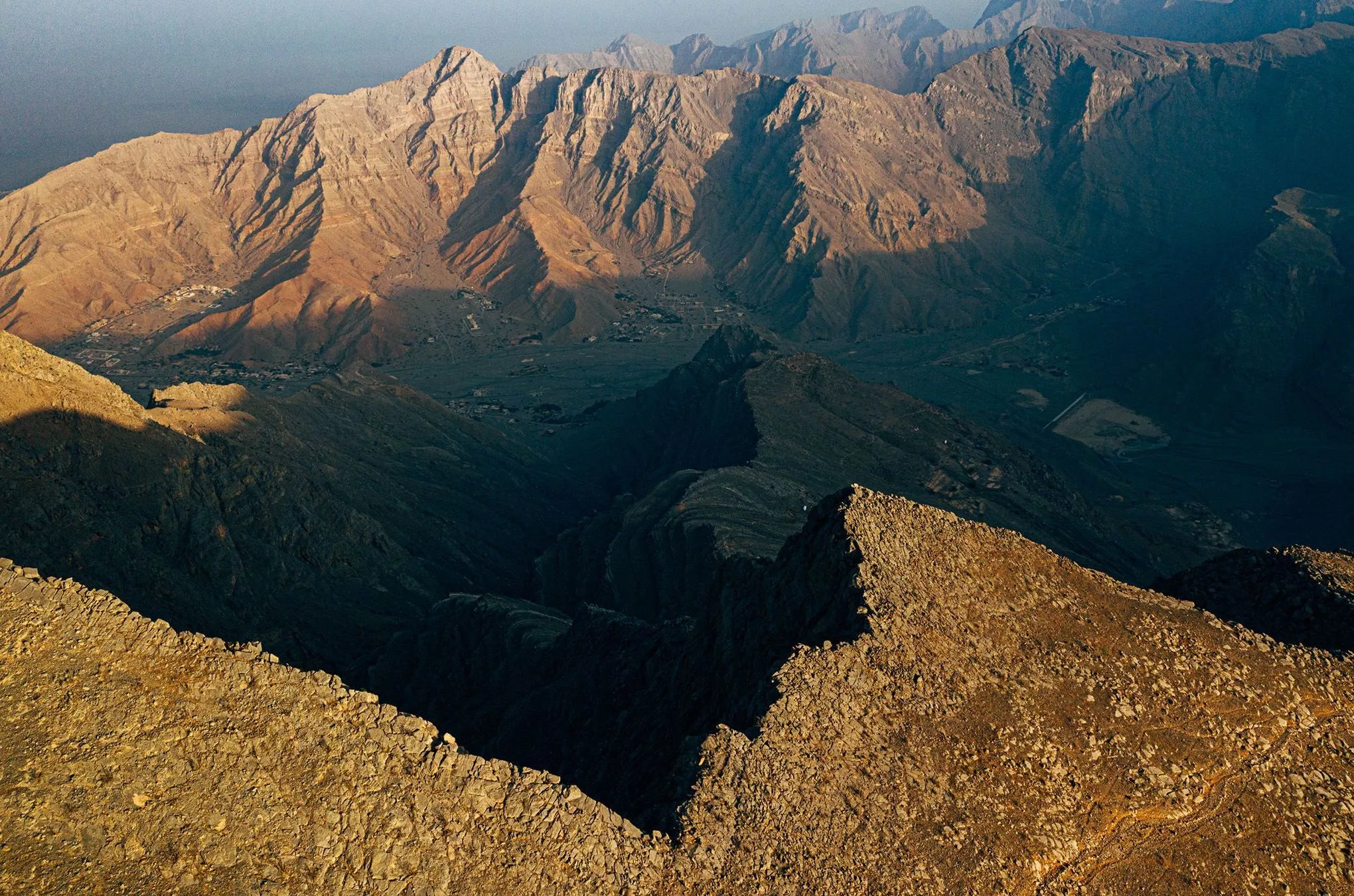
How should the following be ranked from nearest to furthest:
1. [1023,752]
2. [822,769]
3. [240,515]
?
[822,769], [1023,752], [240,515]

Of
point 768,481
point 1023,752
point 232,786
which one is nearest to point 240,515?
point 768,481

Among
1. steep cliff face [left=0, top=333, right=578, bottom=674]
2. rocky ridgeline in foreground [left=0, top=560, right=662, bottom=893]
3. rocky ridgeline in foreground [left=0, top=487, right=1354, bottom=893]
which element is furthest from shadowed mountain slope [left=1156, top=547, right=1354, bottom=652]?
steep cliff face [left=0, top=333, right=578, bottom=674]

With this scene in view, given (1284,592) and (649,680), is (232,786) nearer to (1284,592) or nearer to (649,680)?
(649,680)

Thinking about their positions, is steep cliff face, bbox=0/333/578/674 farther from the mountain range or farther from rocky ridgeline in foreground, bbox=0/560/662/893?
rocky ridgeline in foreground, bbox=0/560/662/893

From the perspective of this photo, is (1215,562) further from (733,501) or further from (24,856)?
(24,856)

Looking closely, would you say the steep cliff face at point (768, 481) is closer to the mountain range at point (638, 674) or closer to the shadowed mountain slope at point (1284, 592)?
the mountain range at point (638, 674)

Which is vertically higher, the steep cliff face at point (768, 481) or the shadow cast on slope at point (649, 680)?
the shadow cast on slope at point (649, 680)

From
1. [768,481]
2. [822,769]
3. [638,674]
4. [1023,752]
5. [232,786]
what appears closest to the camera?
[232,786]

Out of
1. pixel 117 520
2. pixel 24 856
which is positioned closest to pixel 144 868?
pixel 24 856

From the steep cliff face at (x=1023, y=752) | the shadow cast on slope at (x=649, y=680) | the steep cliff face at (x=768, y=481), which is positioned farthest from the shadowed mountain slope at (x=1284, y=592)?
the steep cliff face at (x=768, y=481)
